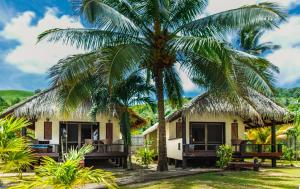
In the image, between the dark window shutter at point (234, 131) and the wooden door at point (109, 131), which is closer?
the dark window shutter at point (234, 131)

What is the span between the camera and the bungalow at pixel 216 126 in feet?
56.6

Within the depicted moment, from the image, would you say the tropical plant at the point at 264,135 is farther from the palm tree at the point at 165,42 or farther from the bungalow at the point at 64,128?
the palm tree at the point at 165,42

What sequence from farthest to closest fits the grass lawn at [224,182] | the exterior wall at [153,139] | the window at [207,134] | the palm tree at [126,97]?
the exterior wall at [153,139] < the window at [207,134] < the palm tree at [126,97] < the grass lawn at [224,182]

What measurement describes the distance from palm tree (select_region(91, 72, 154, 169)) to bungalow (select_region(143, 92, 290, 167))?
6.43ft

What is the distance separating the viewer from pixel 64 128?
19969 mm

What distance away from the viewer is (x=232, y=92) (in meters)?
12.1

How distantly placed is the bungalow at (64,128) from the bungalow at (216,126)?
97.9 inches

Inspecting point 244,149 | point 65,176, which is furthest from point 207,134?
point 65,176

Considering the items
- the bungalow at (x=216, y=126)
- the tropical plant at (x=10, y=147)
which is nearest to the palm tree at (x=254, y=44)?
the bungalow at (x=216, y=126)

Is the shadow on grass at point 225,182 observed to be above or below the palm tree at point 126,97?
below

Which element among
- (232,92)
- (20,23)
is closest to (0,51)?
(20,23)

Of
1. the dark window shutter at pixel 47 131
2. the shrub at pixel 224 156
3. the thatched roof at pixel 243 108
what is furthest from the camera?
the dark window shutter at pixel 47 131

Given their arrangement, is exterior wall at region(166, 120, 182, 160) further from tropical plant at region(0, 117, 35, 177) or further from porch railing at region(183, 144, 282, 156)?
tropical plant at region(0, 117, 35, 177)

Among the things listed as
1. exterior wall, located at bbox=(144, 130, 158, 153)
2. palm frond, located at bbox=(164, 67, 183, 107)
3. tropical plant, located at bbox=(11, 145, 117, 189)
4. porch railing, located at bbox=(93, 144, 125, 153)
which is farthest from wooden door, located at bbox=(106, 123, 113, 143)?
tropical plant, located at bbox=(11, 145, 117, 189)
